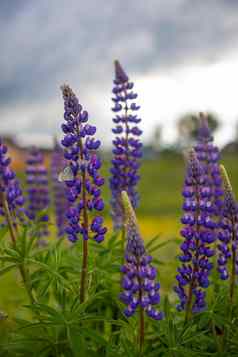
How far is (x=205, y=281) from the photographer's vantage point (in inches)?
131

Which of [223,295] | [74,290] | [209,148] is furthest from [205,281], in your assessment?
[209,148]

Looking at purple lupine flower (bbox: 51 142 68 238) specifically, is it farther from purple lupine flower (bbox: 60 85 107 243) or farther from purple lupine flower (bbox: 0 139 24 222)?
purple lupine flower (bbox: 60 85 107 243)

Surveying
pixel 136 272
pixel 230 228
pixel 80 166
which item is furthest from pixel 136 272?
pixel 230 228

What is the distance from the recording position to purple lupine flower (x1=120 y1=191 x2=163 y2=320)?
2605 mm

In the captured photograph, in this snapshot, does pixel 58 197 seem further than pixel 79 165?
Yes

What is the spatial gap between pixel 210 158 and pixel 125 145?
30.1 inches

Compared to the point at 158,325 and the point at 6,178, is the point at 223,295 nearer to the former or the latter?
the point at 158,325

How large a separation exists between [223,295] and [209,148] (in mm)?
1493

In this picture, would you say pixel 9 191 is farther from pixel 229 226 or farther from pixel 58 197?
pixel 58 197

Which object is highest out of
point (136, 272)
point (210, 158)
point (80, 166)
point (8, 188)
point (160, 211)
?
point (160, 211)

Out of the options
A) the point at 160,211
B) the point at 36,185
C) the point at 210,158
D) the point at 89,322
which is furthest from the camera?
the point at 160,211

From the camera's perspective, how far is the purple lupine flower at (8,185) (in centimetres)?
381

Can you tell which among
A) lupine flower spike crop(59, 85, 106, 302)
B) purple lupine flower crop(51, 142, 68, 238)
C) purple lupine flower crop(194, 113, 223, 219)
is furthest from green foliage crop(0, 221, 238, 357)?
purple lupine flower crop(51, 142, 68, 238)

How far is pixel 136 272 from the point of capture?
271 centimetres
